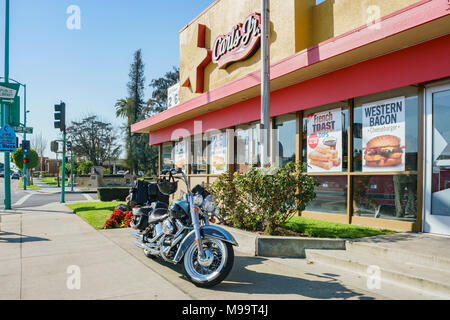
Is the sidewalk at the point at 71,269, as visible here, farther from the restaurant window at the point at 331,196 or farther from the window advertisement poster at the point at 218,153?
the window advertisement poster at the point at 218,153

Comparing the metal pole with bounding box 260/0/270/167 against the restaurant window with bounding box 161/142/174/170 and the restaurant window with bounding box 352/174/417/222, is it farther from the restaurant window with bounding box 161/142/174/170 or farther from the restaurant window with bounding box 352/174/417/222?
the restaurant window with bounding box 161/142/174/170

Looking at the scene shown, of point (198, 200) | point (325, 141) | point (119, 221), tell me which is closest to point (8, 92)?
point (119, 221)

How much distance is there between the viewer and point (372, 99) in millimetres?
7422

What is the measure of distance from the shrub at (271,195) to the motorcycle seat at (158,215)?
1.64 m

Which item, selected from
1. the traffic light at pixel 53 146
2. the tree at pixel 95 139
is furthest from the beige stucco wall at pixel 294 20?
the tree at pixel 95 139

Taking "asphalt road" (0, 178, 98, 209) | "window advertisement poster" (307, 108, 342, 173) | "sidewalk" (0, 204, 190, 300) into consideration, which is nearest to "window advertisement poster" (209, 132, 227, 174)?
"window advertisement poster" (307, 108, 342, 173)

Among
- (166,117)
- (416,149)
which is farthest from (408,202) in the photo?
(166,117)

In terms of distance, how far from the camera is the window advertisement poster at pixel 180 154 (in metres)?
15.2

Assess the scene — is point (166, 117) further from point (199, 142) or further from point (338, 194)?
point (338, 194)

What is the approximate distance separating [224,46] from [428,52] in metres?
7.11

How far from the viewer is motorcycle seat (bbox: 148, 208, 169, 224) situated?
5.12 meters

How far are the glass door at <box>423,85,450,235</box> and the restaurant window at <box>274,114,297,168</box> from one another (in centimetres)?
354

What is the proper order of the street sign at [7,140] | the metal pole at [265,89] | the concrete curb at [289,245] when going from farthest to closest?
1. the street sign at [7,140]
2. the metal pole at [265,89]
3. the concrete curb at [289,245]
